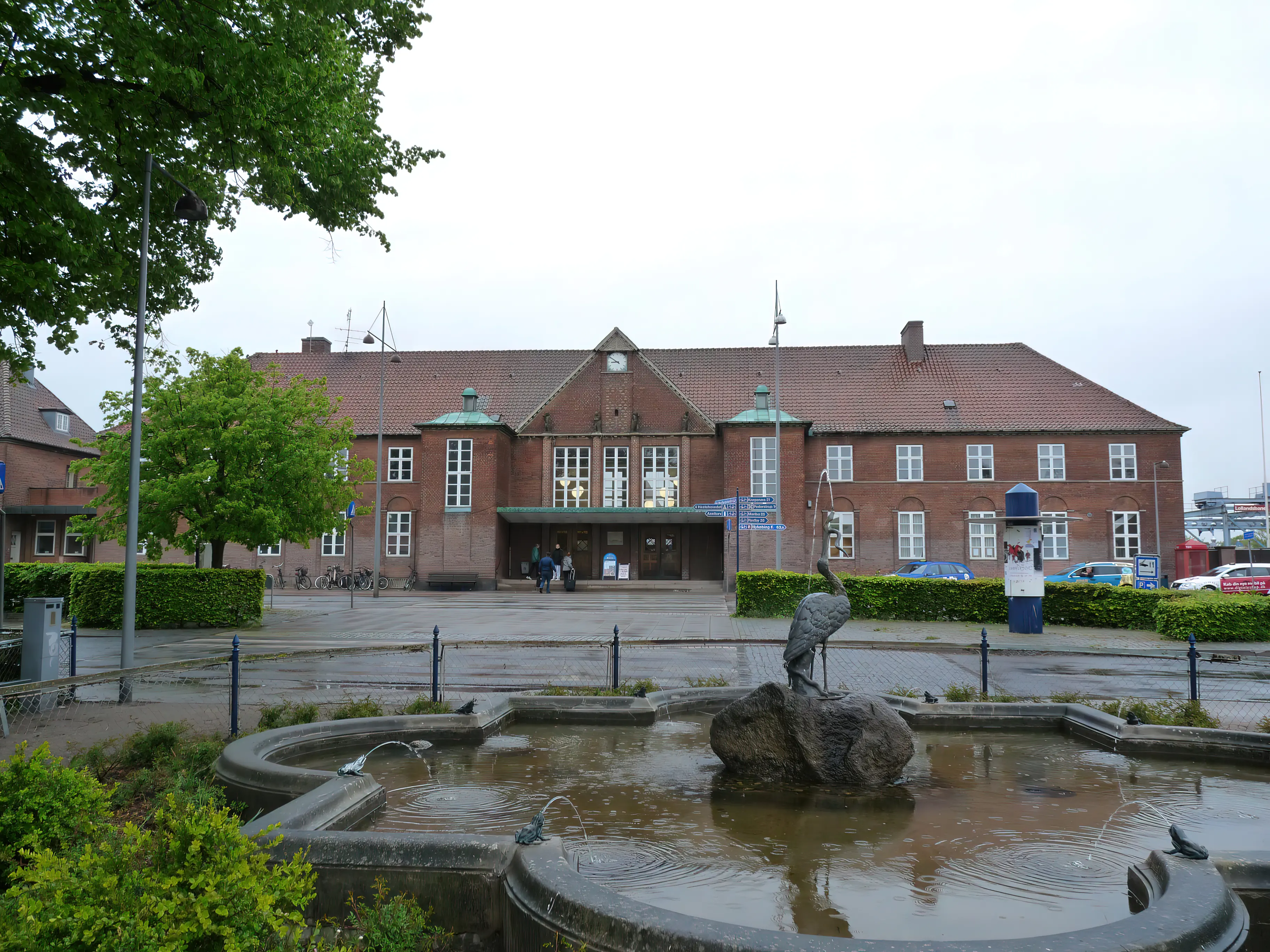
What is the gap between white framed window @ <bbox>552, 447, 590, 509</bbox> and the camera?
46.8m

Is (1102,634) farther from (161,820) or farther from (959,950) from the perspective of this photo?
(161,820)

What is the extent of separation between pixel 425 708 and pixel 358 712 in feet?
2.43

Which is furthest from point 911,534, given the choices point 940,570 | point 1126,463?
point 1126,463

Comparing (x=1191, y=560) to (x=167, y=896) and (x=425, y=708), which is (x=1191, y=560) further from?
(x=167, y=896)

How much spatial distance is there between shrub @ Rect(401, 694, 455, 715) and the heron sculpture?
3809 mm

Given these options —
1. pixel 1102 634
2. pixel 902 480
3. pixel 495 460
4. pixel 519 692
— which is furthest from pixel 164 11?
pixel 902 480

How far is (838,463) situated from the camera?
4659cm

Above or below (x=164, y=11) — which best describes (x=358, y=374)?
above

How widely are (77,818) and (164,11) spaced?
9.61 m

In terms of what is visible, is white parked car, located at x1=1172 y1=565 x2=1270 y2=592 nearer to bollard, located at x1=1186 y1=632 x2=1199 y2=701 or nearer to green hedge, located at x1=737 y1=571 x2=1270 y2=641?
green hedge, located at x1=737 y1=571 x2=1270 y2=641

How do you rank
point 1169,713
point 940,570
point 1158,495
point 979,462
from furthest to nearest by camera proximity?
1. point 979,462
2. point 1158,495
3. point 940,570
4. point 1169,713

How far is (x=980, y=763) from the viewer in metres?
8.11

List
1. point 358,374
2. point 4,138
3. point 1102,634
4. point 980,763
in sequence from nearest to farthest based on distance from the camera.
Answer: point 980,763, point 4,138, point 1102,634, point 358,374

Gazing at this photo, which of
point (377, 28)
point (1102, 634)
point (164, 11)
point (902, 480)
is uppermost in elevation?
point (377, 28)
